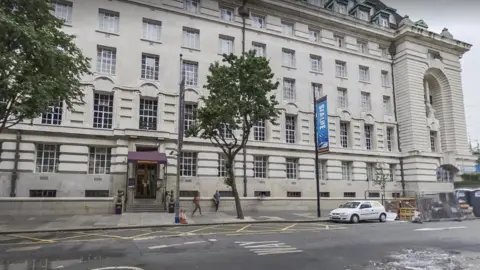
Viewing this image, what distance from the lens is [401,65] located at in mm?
38438

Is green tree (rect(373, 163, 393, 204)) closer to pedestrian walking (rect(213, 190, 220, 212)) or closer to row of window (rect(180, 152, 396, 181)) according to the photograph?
row of window (rect(180, 152, 396, 181))

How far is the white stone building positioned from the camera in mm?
24938

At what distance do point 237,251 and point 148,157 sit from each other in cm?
1496

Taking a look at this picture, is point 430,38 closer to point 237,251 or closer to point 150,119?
point 150,119

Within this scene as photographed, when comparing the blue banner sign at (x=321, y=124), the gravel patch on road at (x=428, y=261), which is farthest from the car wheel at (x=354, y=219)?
the gravel patch on road at (x=428, y=261)

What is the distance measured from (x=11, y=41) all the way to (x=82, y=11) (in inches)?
576

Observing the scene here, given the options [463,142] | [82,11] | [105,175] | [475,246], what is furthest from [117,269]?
[463,142]

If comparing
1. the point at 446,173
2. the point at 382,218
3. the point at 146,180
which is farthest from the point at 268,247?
the point at 446,173

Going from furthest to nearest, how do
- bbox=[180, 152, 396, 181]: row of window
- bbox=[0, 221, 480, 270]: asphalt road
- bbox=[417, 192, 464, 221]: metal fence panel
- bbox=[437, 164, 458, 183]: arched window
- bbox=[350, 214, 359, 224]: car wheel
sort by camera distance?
bbox=[437, 164, 458, 183]: arched window, bbox=[180, 152, 396, 181]: row of window, bbox=[417, 192, 464, 221]: metal fence panel, bbox=[350, 214, 359, 224]: car wheel, bbox=[0, 221, 480, 270]: asphalt road

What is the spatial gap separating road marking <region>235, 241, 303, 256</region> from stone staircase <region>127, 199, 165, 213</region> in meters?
13.2

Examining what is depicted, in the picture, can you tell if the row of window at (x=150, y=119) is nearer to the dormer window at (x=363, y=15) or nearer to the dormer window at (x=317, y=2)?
the dormer window at (x=363, y=15)

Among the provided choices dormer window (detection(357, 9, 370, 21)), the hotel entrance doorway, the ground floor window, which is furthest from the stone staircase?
dormer window (detection(357, 9, 370, 21))

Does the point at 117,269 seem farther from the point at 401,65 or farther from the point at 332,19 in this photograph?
the point at 401,65

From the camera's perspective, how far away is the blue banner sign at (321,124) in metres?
26.6
